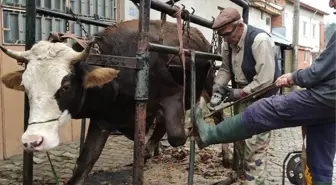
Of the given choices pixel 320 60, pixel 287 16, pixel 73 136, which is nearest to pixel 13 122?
pixel 73 136

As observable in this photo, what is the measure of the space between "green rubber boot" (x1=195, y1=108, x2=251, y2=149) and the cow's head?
87 cm

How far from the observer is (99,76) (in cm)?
360

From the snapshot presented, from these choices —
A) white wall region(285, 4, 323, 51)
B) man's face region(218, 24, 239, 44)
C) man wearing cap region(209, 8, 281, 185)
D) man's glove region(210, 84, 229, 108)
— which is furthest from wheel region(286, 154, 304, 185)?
white wall region(285, 4, 323, 51)

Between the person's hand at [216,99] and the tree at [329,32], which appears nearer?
the tree at [329,32]

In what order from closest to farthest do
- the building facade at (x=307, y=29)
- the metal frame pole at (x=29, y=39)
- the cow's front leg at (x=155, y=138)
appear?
the metal frame pole at (x=29, y=39) → the cow's front leg at (x=155, y=138) → the building facade at (x=307, y=29)

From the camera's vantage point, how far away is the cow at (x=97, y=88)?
3438 millimetres

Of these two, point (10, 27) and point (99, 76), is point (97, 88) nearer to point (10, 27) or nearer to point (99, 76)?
point (99, 76)

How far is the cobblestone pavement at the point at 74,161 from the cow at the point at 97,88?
3.00 feet

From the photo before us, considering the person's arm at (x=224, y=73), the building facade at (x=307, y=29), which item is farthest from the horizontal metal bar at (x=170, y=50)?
the building facade at (x=307, y=29)

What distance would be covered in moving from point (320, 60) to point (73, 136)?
17.6ft

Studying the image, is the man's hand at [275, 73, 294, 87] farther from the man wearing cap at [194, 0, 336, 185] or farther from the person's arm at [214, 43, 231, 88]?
the person's arm at [214, 43, 231, 88]

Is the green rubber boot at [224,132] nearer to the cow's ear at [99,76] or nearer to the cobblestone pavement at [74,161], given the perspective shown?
the cow's ear at [99,76]

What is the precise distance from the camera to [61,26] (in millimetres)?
7387

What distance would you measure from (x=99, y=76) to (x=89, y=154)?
4.63 feet
